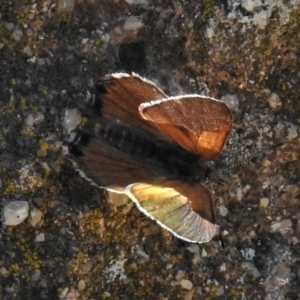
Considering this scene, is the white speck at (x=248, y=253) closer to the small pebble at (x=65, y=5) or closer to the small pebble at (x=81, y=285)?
the small pebble at (x=81, y=285)

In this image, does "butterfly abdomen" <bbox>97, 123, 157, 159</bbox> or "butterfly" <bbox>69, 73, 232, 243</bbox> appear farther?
"butterfly abdomen" <bbox>97, 123, 157, 159</bbox>

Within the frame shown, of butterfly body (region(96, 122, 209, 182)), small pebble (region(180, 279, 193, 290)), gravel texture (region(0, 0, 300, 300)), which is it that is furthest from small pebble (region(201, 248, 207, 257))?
butterfly body (region(96, 122, 209, 182))

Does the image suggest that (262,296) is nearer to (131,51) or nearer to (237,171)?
(237,171)

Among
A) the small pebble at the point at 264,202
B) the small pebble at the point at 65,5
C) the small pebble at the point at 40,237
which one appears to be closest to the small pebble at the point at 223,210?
the small pebble at the point at 264,202

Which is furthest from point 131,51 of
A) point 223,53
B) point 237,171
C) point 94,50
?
point 237,171

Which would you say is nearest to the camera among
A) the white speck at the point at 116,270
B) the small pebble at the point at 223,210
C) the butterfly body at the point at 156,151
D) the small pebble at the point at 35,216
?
the butterfly body at the point at 156,151

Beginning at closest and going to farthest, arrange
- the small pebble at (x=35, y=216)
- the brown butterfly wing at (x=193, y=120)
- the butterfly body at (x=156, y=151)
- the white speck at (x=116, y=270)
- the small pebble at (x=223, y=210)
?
1. the brown butterfly wing at (x=193, y=120)
2. the butterfly body at (x=156, y=151)
3. the small pebble at (x=35, y=216)
4. the white speck at (x=116, y=270)
5. the small pebble at (x=223, y=210)

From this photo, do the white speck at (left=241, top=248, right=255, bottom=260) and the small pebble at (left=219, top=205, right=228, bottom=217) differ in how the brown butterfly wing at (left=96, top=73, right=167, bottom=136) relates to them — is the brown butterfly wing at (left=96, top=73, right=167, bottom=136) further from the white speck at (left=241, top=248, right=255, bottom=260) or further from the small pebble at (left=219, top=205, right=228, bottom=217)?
the white speck at (left=241, top=248, right=255, bottom=260)
